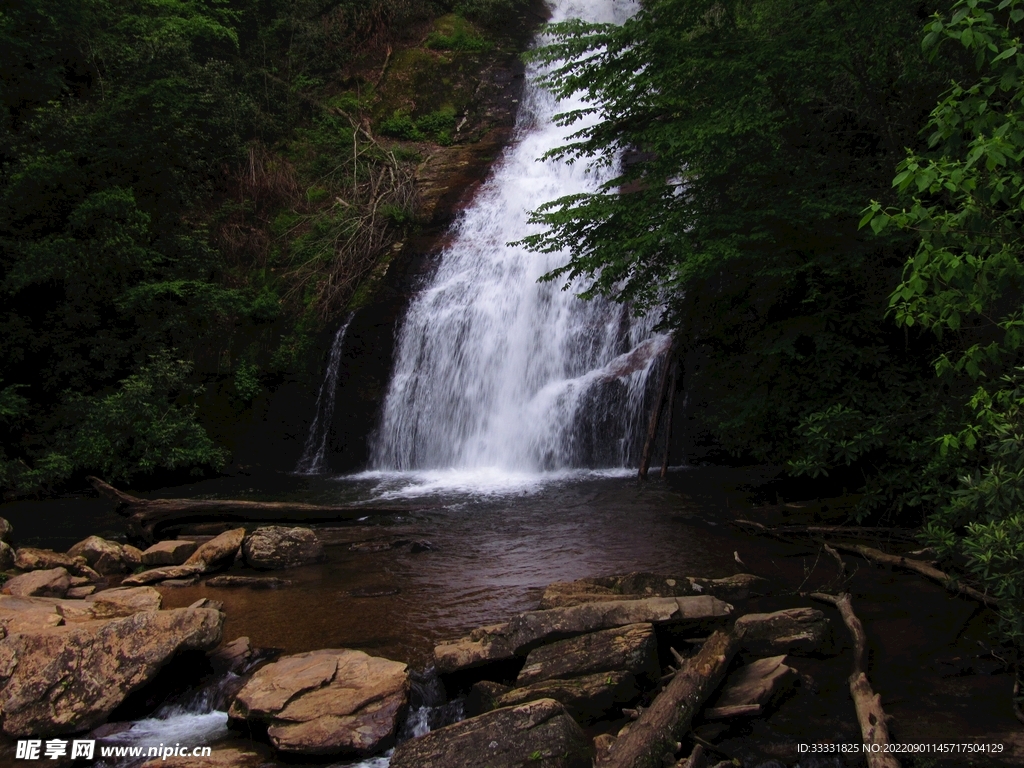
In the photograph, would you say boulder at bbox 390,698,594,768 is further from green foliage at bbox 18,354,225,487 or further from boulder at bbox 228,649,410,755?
green foliage at bbox 18,354,225,487

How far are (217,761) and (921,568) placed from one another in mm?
5599

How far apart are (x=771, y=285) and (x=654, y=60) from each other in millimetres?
2782

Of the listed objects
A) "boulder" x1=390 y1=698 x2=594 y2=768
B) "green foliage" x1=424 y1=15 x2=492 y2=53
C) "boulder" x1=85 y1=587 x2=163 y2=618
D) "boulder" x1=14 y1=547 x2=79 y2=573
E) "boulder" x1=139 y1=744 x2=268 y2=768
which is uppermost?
"green foliage" x1=424 y1=15 x2=492 y2=53

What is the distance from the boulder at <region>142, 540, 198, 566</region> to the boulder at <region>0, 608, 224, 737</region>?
2.77 meters

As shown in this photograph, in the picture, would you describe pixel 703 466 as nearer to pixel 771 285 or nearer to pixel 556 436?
pixel 556 436

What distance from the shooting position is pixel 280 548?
7.56 meters

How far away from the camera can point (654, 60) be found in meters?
7.29

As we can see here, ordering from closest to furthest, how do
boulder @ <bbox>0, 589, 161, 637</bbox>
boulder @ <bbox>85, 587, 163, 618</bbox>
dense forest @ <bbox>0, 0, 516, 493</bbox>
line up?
boulder @ <bbox>0, 589, 161, 637</bbox> < boulder @ <bbox>85, 587, 163, 618</bbox> < dense forest @ <bbox>0, 0, 516, 493</bbox>

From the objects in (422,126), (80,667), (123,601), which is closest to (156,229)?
(422,126)

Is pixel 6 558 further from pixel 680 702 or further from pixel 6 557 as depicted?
pixel 680 702

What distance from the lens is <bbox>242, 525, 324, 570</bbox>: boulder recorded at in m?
7.43

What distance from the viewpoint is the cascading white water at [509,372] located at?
1243 centimetres

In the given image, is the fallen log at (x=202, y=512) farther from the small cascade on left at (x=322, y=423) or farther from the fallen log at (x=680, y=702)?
the fallen log at (x=680, y=702)

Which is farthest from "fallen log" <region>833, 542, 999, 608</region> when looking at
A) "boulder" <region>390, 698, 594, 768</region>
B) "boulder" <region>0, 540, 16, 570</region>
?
"boulder" <region>0, 540, 16, 570</region>
